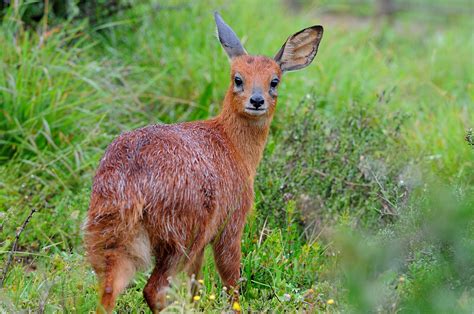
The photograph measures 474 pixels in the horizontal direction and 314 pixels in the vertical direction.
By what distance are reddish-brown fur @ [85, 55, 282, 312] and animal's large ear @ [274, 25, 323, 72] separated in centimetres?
102

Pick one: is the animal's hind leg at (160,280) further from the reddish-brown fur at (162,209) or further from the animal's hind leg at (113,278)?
the animal's hind leg at (113,278)

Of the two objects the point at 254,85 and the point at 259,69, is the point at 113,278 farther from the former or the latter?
the point at 259,69

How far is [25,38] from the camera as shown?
6738 mm

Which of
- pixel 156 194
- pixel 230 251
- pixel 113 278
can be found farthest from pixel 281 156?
pixel 113 278

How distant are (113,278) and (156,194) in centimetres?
42

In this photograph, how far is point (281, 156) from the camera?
6.23m

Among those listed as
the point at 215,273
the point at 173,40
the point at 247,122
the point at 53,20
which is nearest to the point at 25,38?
the point at 53,20

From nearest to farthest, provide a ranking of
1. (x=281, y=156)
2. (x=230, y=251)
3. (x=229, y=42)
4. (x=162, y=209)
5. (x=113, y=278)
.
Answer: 1. (x=113, y=278)
2. (x=162, y=209)
3. (x=230, y=251)
4. (x=229, y=42)
5. (x=281, y=156)

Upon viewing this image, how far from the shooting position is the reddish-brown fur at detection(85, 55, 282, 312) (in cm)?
418

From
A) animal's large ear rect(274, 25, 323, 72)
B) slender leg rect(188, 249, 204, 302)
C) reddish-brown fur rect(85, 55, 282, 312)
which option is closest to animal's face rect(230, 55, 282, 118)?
animal's large ear rect(274, 25, 323, 72)

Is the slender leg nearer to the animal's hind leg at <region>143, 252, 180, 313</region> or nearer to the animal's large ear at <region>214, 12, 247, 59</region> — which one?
the animal's hind leg at <region>143, 252, 180, 313</region>

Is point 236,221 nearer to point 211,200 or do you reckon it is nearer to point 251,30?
point 211,200

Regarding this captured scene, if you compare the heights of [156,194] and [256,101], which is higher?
[256,101]

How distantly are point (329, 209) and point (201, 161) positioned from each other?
1.45m
